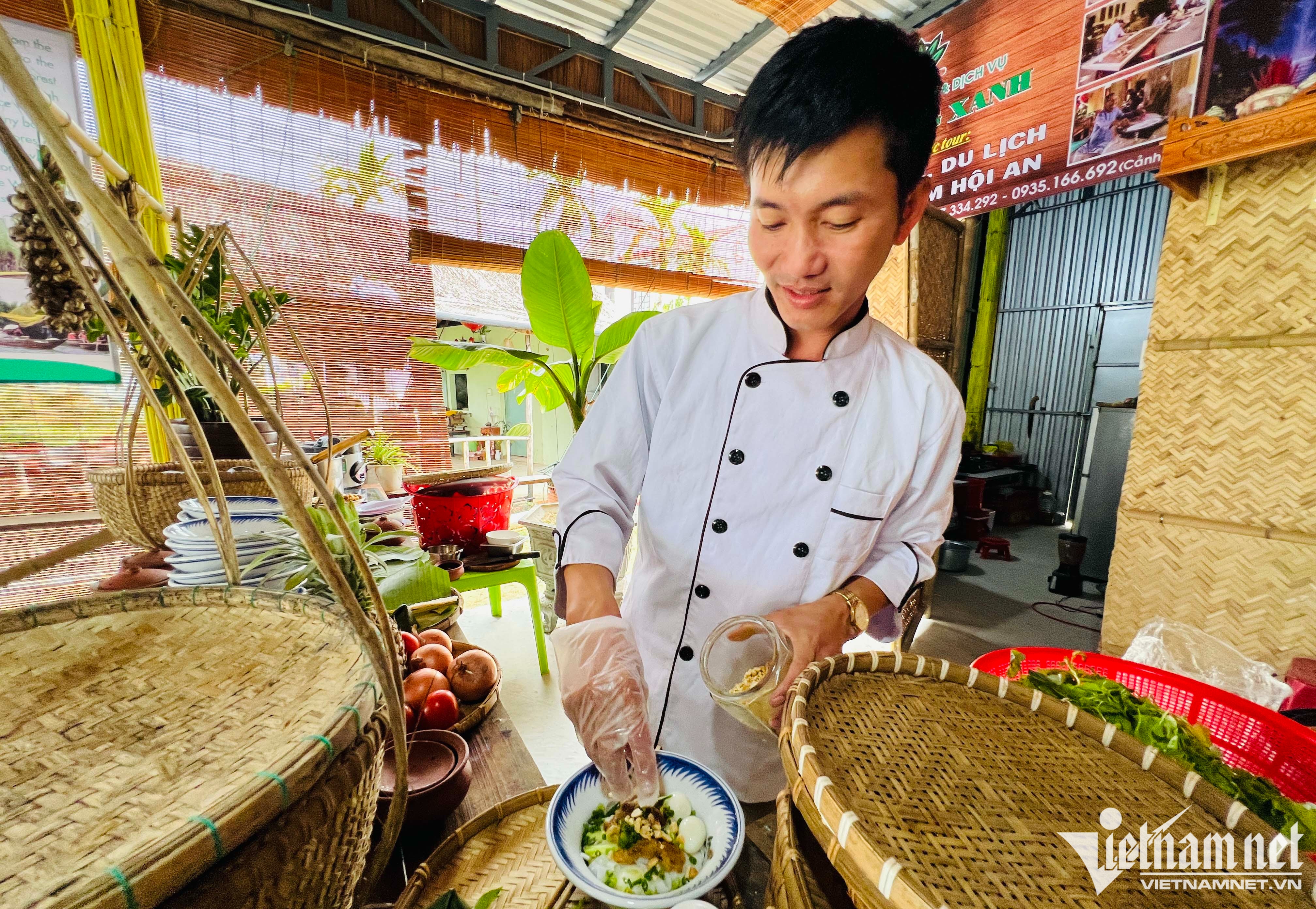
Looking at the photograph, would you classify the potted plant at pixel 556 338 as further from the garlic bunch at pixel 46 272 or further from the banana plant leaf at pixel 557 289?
the garlic bunch at pixel 46 272

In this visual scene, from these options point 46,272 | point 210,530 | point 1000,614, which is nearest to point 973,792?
point 210,530

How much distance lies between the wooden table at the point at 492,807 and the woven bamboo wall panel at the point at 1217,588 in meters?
2.92

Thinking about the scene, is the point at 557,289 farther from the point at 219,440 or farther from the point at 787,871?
the point at 787,871

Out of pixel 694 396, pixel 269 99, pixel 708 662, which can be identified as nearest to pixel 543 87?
pixel 269 99

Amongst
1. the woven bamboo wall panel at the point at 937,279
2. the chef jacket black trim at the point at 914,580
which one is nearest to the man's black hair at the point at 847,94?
the chef jacket black trim at the point at 914,580

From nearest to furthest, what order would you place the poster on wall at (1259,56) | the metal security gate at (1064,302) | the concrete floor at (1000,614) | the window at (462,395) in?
the poster on wall at (1259,56), the concrete floor at (1000,614), the metal security gate at (1064,302), the window at (462,395)

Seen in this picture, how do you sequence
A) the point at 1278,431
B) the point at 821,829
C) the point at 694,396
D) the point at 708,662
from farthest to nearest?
the point at 1278,431 → the point at 694,396 → the point at 708,662 → the point at 821,829

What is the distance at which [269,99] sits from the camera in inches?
141

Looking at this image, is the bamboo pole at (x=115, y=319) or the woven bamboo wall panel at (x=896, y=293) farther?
the woven bamboo wall panel at (x=896, y=293)

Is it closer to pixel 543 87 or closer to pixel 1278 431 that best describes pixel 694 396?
pixel 1278 431

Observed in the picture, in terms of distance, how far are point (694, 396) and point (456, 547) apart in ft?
5.43

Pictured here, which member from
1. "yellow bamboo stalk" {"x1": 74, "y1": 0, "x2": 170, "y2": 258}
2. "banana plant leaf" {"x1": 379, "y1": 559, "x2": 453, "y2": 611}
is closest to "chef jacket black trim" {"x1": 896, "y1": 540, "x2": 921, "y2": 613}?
"banana plant leaf" {"x1": 379, "y1": 559, "x2": 453, "y2": 611}

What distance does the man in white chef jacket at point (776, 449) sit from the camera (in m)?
1.06

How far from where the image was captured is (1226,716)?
1414 millimetres
